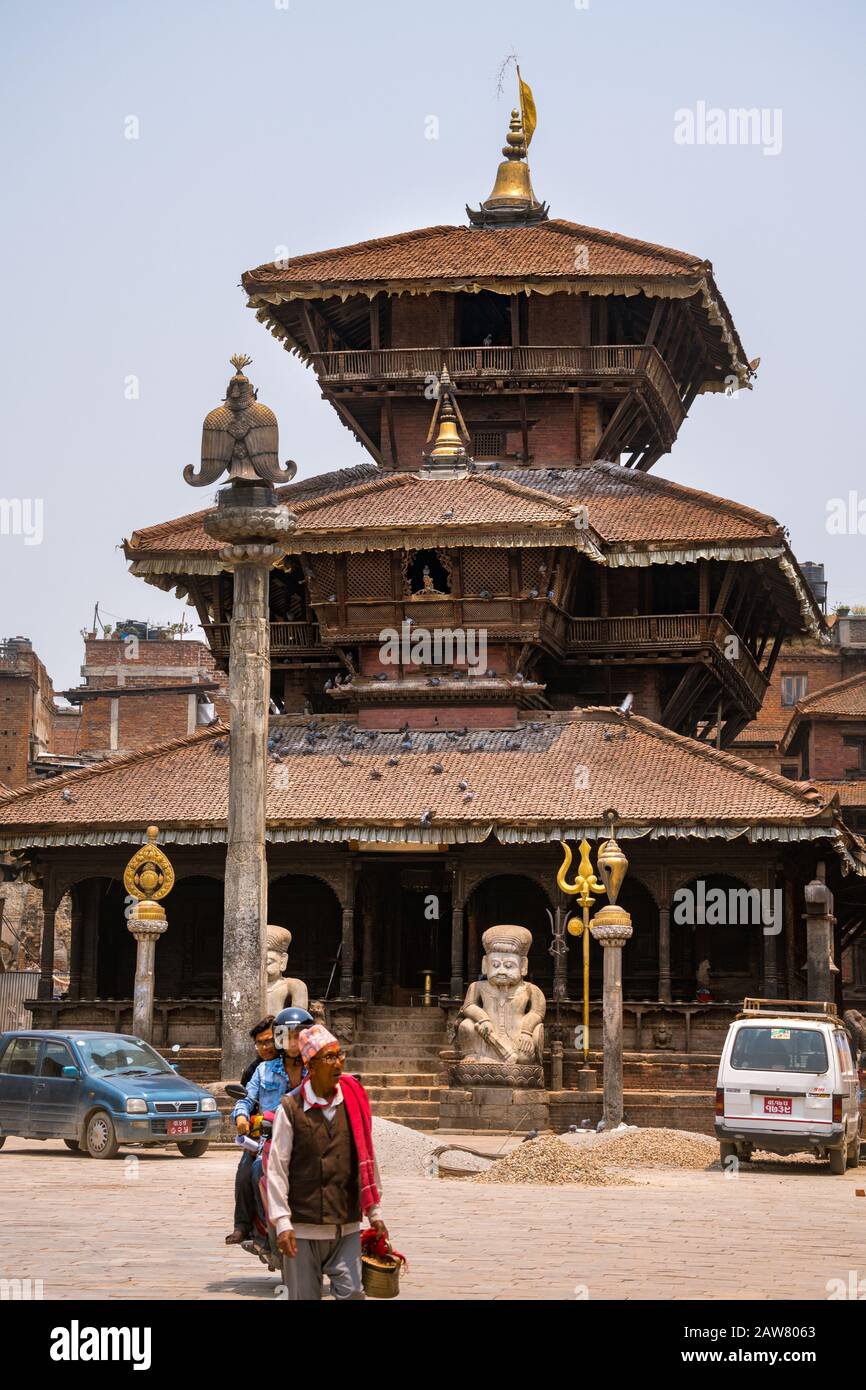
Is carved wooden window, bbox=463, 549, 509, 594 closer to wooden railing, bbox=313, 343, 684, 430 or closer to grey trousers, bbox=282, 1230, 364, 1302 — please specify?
wooden railing, bbox=313, 343, 684, 430

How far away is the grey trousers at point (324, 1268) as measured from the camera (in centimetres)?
1184

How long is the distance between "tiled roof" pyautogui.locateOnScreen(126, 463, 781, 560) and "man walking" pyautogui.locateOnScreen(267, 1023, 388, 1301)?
28293mm

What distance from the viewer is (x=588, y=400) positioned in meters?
47.2

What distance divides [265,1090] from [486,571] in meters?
26.7

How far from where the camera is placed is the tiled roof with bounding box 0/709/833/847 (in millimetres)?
35938

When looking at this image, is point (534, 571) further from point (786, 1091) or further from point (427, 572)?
point (786, 1091)

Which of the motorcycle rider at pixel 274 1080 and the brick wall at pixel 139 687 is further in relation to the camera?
the brick wall at pixel 139 687

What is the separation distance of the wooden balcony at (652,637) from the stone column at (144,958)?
1365cm

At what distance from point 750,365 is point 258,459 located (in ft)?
81.2

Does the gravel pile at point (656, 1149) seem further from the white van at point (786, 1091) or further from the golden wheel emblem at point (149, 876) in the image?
the golden wheel emblem at point (149, 876)

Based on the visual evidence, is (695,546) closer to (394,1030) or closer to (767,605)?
(767,605)

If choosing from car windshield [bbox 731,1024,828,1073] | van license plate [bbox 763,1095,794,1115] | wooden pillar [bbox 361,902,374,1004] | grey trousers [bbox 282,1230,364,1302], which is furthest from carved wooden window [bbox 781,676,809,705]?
grey trousers [bbox 282,1230,364,1302]

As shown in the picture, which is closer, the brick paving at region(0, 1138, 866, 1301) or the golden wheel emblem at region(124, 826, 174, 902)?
the brick paving at region(0, 1138, 866, 1301)

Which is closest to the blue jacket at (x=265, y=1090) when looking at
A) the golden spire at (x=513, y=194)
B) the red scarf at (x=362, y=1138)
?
the red scarf at (x=362, y=1138)
